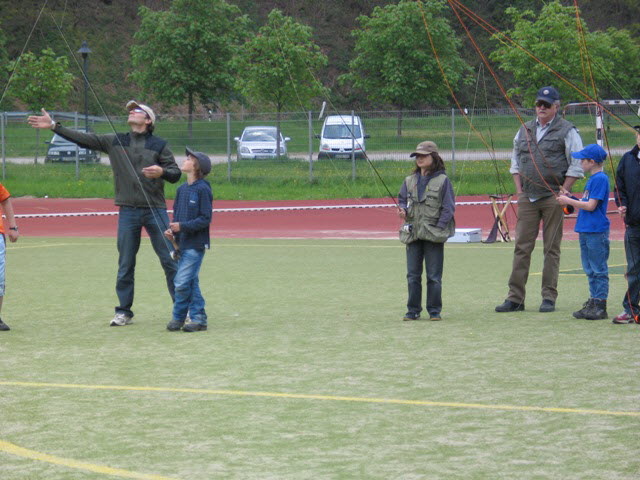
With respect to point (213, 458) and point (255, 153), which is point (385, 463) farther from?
point (255, 153)

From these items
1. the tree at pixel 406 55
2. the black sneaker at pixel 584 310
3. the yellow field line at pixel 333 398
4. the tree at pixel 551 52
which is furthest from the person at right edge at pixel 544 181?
the tree at pixel 406 55

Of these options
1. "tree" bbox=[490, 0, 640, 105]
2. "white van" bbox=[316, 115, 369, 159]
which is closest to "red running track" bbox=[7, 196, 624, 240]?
"white van" bbox=[316, 115, 369, 159]

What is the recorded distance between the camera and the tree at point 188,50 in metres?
42.2

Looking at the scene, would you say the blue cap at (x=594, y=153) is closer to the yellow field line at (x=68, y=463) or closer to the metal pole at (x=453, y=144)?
the yellow field line at (x=68, y=463)

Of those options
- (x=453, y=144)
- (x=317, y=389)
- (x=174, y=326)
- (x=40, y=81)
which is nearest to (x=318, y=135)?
(x=453, y=144)

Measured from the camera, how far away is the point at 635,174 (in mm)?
10578

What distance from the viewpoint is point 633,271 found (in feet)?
34.7

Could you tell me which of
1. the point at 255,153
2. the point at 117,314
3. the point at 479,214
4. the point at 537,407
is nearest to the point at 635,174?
the point at 537,407

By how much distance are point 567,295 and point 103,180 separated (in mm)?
22588

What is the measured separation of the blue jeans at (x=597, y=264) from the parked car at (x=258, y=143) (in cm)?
2164

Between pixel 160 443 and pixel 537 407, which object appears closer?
pixel 160 443

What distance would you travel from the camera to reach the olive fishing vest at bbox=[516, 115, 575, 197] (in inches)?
447

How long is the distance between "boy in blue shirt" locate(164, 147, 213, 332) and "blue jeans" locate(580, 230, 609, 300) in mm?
3463

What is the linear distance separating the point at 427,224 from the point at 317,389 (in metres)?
3.33
